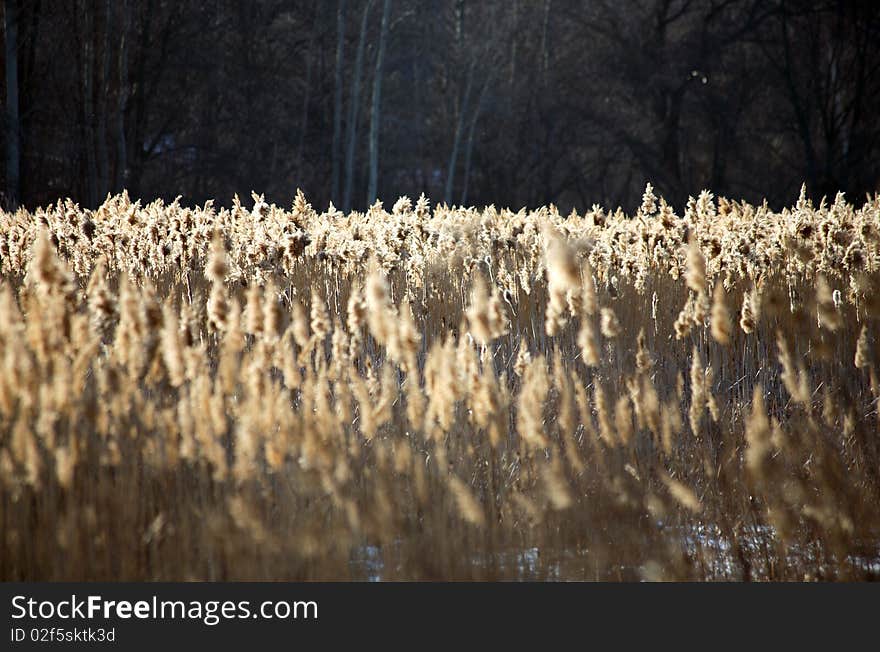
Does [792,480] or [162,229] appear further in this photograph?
[162,229]

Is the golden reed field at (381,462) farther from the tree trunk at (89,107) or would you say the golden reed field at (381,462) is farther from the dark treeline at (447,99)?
the dark treeline at (447,99)

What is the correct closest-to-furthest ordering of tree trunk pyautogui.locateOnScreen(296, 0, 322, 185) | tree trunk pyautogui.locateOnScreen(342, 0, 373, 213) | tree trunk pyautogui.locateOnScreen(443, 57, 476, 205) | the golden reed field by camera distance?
the golden reed field → tree trunk pyautogui.locateOnScreen(342, 0, 373, 213) → tree trunk pyautogui.locateOnScreen(296, 0, 322, 185) → tree trunk pyautogui.locateOnScreen(443, 57, 476, 205)

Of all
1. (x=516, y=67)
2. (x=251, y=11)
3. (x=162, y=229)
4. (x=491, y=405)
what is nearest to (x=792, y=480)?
(x=491, y=405)

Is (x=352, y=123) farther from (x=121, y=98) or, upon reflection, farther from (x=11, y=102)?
(x=11, y=102)

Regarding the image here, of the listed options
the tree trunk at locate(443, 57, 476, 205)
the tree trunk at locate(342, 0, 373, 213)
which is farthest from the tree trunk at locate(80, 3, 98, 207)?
the tree trunk at locate(443, 57, 476, 205)

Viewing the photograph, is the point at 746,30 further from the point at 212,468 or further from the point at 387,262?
the point at 212,468

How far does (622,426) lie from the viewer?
275cm

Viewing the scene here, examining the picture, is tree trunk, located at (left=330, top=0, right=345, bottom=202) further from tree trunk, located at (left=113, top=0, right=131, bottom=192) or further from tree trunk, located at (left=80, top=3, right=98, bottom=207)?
tree trunk, located at (left=80, top=3, right=98, bottom=207)

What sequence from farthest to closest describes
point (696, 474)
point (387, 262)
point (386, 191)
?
point (386, 191), point (387, 262), point (696, 474)

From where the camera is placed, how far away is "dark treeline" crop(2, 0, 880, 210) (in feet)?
54.2

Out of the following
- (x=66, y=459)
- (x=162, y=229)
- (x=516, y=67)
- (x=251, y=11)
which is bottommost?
(x=66, y=459)

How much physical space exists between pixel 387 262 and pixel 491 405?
3819mm

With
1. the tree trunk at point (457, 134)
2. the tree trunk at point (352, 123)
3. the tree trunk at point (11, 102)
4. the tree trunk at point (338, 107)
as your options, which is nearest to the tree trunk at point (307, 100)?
the tree trunk at point (338, 107)

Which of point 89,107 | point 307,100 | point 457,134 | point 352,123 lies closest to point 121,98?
point 89,107
